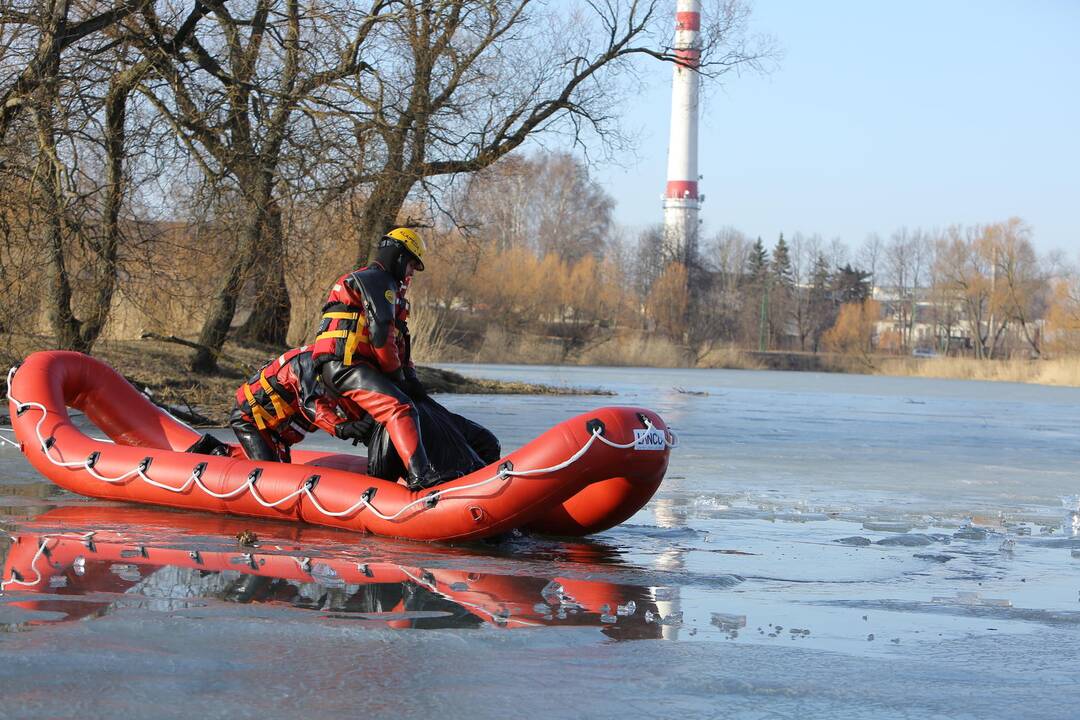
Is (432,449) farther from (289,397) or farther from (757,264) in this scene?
(757,264)

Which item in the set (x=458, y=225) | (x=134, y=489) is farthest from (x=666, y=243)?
(x=134, y=489)

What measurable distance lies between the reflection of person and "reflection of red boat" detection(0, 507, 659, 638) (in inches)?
31.2

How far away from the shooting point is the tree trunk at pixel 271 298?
1586 centimetres

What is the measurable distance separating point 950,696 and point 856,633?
86cm

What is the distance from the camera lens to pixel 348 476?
7.22 meters

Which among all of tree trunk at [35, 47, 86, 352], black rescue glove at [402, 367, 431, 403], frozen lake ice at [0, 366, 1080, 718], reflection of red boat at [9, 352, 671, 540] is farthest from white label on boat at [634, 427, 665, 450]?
tree trunk at [35, 47, 86, 352]

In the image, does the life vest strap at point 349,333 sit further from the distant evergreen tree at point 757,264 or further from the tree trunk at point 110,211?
the distant evergreen tree at point 757,264

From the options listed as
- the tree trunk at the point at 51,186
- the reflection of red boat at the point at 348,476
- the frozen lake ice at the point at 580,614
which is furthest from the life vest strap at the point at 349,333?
the tree trunk at the point at 51,186

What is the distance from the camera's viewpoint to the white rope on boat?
6.52 meters

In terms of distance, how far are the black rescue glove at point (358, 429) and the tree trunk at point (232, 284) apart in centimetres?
804

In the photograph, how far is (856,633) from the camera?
484cm

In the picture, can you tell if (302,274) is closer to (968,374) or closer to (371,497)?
(371,497)

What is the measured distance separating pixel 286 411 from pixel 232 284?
9.71m

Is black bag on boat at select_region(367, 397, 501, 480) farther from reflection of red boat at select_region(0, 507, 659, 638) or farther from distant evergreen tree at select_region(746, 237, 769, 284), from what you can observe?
distant evergreen tree at select_region(746, 237, 769, 284)
